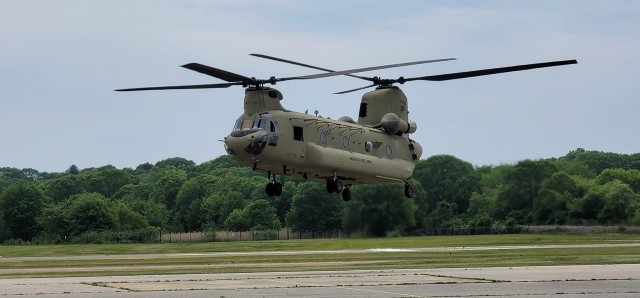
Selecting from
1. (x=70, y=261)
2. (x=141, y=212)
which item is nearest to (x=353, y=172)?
(x=70, y=261)

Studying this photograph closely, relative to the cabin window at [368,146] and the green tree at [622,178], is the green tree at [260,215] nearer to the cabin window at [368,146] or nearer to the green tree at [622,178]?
the green tree at [622,178]

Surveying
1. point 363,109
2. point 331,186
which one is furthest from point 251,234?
point 331,186

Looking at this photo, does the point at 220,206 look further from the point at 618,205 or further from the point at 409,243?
the point at 409,243

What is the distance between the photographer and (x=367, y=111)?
6788 centimetres

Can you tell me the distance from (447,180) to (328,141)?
46656mm

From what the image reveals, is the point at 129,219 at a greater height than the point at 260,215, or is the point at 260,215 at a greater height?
the point at 129,219

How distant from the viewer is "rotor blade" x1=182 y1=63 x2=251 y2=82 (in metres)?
53.6

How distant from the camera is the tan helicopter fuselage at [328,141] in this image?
5756cm

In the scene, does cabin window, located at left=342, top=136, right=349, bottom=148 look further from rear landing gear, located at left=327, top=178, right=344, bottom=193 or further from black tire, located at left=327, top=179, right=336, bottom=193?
black tire, located at left=327, top=179, right=336, bottom=193

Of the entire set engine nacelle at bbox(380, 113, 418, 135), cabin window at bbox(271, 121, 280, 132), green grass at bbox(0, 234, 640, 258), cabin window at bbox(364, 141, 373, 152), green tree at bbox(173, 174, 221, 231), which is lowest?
green grass at bbox(0, 234, 640, 258)

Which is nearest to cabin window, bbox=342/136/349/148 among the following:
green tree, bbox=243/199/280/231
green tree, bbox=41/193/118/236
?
green tree, bbox=243/199/280/231

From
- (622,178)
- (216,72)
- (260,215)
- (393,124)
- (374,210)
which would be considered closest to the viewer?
(216,72)

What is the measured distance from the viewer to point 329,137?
201 feet

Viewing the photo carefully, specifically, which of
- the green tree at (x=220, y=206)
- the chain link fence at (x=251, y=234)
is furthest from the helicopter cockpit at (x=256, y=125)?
the green tree at (x=220, y=206)
